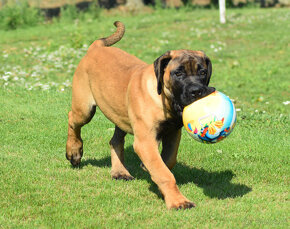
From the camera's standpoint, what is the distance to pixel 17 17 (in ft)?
71.8

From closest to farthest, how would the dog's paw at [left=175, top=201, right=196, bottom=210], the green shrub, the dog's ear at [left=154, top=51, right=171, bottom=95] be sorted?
the dog's paw at [left=175, top=201, right=196, bottom=210]
the dog's ear at [left=154, top=51, right=171, bottom=95]
the green shrub

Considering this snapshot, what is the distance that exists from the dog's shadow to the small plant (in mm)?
15879

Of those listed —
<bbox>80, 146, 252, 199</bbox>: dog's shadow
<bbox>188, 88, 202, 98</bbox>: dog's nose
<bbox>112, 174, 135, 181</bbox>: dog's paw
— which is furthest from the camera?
<bbox>112, 174, 135, 181</bbox>: dog's paw

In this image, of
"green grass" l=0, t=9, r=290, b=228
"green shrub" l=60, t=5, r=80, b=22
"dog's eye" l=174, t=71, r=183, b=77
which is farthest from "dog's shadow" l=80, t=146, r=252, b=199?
"green shrub" l=60, t=5, r=80, b=22

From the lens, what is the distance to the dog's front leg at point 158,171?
505 cm

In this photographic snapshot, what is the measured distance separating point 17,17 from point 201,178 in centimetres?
1748

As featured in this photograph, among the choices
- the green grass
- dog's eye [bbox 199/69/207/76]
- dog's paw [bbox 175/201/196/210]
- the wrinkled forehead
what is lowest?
the green grass

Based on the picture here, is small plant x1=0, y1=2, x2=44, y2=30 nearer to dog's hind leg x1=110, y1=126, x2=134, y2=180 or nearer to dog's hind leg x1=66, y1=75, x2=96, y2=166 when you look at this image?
dog's hind leg x1=66, y1=75, x2=96, y2=166

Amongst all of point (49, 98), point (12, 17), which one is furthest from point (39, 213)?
point (12, 17)

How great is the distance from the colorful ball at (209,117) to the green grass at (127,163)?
75 cm

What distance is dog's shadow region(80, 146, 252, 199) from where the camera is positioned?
5688 millimetres

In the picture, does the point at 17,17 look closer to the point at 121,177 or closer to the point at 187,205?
the point at 121,177

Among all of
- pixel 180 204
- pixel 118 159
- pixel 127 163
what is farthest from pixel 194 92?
pixel 127 163

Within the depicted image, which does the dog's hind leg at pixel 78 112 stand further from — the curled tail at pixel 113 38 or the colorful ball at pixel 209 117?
the colorful ball at pixel 209 117
